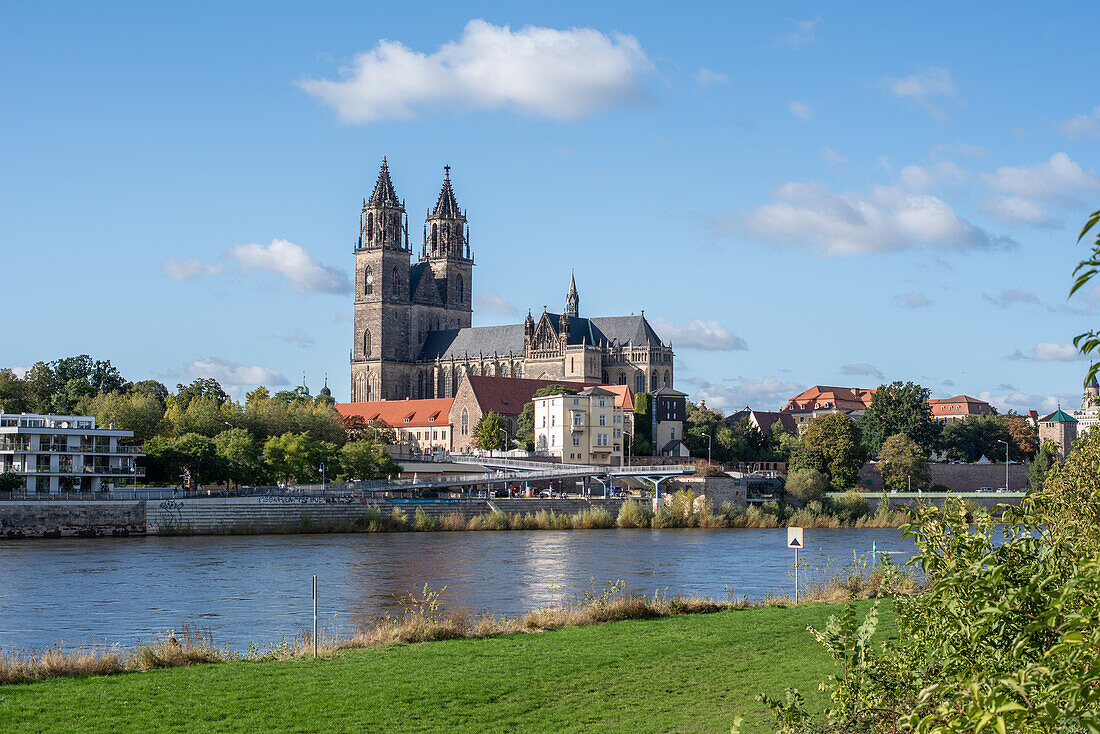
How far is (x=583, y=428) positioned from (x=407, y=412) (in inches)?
1362

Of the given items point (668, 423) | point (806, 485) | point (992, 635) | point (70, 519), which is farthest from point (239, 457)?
point (992, 635)

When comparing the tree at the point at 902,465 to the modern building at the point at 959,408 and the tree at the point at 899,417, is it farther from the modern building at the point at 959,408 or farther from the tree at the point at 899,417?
the modern building at the point at 959,408

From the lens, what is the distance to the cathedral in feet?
427

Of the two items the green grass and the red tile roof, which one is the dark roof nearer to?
the red tile roof

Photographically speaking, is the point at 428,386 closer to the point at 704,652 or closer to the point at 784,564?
the point at 784,564

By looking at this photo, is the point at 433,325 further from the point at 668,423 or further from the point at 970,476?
the point at 970,476

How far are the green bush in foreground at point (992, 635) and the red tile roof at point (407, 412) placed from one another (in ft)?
341

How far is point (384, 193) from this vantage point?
5586 inches

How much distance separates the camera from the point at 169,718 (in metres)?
12.6

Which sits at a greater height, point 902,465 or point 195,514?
point 902,465

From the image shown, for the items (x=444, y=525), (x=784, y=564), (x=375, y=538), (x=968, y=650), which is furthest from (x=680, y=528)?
(x=968, y=650)

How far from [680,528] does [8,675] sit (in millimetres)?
52870

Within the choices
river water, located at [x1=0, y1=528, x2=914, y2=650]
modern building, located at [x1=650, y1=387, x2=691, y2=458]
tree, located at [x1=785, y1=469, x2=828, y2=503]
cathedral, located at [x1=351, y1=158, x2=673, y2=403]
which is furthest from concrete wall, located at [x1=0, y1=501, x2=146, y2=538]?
cathedral, located at [x1=351, y1=158, x2=673, y2=403]

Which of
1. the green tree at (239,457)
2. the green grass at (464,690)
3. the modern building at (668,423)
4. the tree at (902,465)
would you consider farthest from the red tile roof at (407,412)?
the green grass at (464,690)
